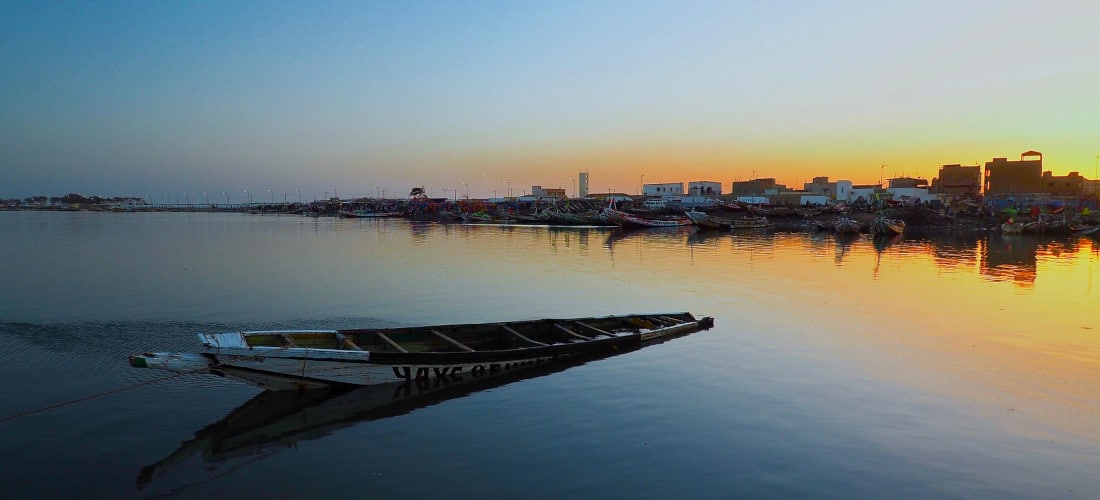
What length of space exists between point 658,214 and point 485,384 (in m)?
84.9

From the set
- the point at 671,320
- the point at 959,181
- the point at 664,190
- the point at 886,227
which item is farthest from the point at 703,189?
the point at 671,320

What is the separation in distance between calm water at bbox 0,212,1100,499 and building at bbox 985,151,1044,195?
89.5m

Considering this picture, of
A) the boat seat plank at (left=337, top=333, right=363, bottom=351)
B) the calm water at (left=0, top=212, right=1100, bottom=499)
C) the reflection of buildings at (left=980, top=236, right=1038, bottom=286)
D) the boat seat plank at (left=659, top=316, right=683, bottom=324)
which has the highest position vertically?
the boat seat plank at (left=337, top=333, right=363, bottom=351)

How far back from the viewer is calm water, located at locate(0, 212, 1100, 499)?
24.2 ft

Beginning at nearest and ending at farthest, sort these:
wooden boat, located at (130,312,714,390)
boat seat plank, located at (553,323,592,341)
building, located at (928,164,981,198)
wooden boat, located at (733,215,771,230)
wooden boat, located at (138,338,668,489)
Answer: wooden boat, located at (138,338,668,489) → wooden boat, located at (130,312,714,390) → boat seat plank, located at (553,323,592,341) → wooden boat, located at (733,215,771,230) → building, located at (928,164,981,198)

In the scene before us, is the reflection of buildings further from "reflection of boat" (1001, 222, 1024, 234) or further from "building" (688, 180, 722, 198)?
"building" (688, 180, 722, 198)

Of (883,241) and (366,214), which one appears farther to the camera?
(366,214)

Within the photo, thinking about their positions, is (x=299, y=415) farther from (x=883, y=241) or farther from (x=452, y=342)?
(x=883, y=241)

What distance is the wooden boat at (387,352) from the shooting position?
9.10 m

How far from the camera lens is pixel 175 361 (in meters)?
8.50

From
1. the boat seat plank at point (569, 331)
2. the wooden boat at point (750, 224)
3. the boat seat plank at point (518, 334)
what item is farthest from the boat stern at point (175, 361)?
the wooden boat at point (750, 224)

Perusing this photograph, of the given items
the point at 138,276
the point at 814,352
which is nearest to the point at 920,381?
the point at 814,352

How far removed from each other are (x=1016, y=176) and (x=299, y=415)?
11347 cm

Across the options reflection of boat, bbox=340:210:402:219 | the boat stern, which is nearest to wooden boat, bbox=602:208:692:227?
reflection of boat, bbox=340:210:402:219
